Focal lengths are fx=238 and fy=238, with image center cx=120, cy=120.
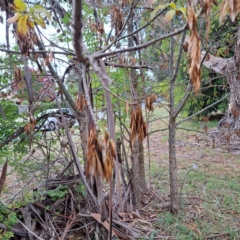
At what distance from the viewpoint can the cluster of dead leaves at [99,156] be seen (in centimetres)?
66

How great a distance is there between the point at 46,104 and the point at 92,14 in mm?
930

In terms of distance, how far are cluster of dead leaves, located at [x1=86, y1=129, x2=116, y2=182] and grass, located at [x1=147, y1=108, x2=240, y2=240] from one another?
5.64 feet

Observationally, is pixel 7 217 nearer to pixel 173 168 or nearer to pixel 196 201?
pixel 173 168

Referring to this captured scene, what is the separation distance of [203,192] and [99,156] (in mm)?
2746

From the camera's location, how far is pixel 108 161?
0.66 meters

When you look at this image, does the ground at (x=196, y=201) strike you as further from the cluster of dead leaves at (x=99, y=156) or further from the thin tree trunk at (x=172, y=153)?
the cluster of dead leaves at (x=99, y=156)

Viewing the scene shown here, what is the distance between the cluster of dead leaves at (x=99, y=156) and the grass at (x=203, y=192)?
172 centimetres

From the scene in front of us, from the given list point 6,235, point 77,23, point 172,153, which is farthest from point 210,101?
point 77,23

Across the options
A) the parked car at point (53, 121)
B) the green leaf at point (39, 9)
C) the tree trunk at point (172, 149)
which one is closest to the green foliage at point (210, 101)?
the tree trunk at point (172, 149)

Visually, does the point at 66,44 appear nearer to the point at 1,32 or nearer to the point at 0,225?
the point at 1,32

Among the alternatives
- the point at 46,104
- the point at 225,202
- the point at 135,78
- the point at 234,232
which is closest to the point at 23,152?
the point at 46,104

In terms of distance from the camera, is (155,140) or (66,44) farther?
(155,140)

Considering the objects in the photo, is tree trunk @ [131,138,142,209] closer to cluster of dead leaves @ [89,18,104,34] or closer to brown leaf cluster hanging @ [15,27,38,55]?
cluster of dead leaves @ [89,18,104,34]

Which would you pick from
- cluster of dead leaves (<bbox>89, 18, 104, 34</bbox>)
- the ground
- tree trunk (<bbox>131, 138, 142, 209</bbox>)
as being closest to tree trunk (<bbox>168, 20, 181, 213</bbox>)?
the ground
